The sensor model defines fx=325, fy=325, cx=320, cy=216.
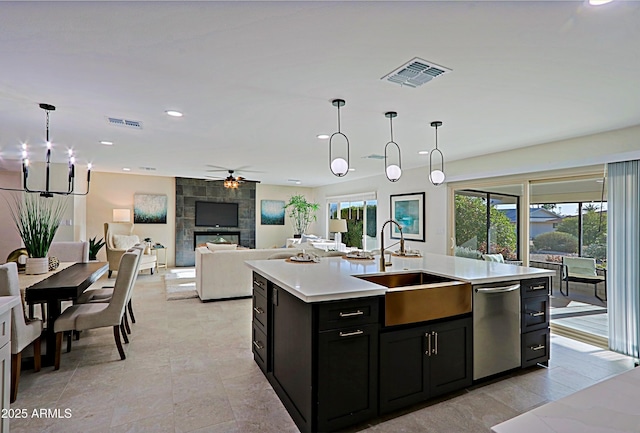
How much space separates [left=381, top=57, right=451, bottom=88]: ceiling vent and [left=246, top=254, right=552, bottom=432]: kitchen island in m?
1.51

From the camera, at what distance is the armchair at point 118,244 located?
22.3ft

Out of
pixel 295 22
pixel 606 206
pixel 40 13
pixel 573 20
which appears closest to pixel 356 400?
pixel 295 22

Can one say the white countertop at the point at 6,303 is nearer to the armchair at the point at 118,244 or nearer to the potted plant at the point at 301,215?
the armchair at the point at 118,244

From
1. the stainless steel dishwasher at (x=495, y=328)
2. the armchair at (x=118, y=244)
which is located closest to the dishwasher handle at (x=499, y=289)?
the stainless steel dishwasher at (x=495, y=328)

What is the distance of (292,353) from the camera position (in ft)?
7.16

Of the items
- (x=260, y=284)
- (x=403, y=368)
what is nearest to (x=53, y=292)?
(x=260, y=284)

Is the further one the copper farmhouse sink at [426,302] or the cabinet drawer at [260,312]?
the cabinet drawer at [260,312]

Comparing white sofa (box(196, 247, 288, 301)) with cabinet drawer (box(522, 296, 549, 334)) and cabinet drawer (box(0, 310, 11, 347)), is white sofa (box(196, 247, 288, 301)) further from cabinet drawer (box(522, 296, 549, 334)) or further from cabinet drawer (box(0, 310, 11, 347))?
cabinet drawer (box(0, 310, 11, 347))

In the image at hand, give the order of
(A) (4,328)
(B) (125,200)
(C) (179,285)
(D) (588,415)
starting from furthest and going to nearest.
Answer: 1. (B) (125,200)
2. (C) (179,285)
3. (A) (4,328)
4. (D) (588,415)

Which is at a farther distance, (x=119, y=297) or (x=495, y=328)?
(x=119, y=297)

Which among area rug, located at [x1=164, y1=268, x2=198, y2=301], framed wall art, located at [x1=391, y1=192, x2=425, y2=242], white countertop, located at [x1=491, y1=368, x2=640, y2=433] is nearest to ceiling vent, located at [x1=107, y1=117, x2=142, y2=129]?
area rug, located at [x1=164, y1=268, x2=198, y2=301]

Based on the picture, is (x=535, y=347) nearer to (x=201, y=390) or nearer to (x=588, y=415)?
(x=588, y=415)

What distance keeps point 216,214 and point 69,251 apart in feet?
16.2

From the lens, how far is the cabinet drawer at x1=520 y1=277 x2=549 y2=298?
9.32 feet
